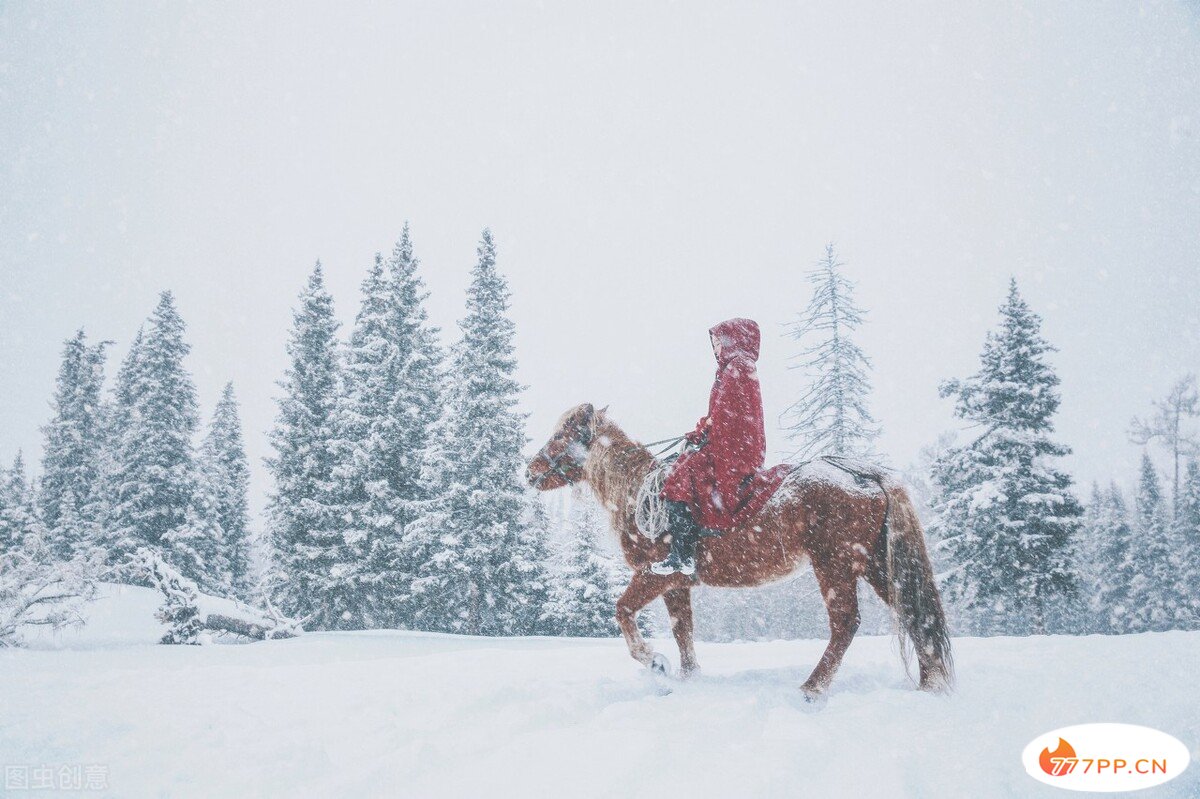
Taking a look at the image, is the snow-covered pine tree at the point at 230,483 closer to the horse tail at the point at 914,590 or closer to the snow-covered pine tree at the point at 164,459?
the snow-covered pine tree at the point at 164,459

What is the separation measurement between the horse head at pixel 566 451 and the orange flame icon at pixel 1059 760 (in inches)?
143

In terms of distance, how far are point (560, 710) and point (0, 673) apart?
5463mm

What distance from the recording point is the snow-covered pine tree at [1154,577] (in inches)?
1000

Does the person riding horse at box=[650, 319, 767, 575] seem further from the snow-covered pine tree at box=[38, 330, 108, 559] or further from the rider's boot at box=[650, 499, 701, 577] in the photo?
the snow-covered pine tree at box=[38, 330, 108, 559]

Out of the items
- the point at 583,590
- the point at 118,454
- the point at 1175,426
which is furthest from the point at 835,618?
the point at 1175,426

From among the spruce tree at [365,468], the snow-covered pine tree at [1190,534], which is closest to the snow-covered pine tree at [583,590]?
the spruce tree at [365,468]

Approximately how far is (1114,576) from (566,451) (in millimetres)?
34058

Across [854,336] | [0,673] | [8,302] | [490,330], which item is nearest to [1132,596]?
[854,336]

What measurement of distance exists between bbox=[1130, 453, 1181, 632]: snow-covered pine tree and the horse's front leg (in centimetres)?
3281

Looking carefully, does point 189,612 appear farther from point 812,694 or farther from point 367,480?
point 812,694

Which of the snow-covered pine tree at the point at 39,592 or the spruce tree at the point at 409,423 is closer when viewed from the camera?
the snow-covered pine tree at the point at 39,592

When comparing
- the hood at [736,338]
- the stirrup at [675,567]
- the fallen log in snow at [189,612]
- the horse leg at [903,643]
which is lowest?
the fallen log in snow at [189,612]

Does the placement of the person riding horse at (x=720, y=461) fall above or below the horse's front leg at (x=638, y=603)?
above

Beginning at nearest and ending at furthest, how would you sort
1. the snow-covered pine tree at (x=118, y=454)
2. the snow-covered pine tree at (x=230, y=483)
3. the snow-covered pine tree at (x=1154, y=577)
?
the snow-covered pine tree at (x=118, y=454) < the snow-covered pine tree at (x=1154, y=577) < the snow-covered pine tree at (x=230, y=483)
